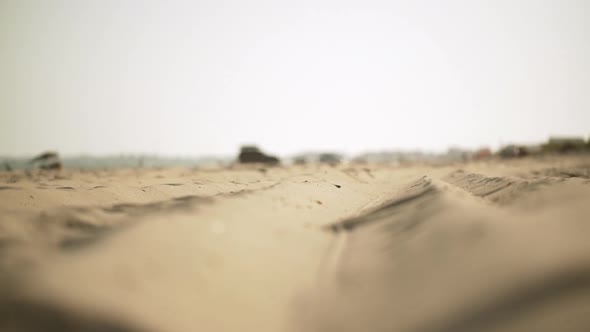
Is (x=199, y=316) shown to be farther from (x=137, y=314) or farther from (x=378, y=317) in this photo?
(x=378, y=317)

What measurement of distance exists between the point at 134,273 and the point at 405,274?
1.75 metres

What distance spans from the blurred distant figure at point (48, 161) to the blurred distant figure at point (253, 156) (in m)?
13.8

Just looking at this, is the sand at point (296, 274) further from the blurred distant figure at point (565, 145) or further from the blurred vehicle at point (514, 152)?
the blurred distant figure at point (565, 145)

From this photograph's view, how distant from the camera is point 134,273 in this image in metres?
2.20

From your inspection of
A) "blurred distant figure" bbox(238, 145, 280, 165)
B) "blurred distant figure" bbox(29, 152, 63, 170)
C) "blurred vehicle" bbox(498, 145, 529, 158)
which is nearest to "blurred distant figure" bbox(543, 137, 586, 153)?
"blurred vehicle" bbox(498, 145, 529, 158)

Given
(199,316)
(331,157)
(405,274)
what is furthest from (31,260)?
(331,157)

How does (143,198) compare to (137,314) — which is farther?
(143,198)

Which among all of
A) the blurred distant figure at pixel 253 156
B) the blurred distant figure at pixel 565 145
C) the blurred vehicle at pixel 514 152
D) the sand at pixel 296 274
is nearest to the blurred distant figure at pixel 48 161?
the blurred distant figure at pixel 253 156

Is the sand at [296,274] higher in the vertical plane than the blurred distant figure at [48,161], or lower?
higher

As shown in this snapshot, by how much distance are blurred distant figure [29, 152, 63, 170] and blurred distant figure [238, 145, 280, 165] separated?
544 inches

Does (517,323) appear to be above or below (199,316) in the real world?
above

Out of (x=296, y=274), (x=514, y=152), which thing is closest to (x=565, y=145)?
(x=514, y=152)

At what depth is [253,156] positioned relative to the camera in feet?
107

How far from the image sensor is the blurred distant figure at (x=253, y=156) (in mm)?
32125
